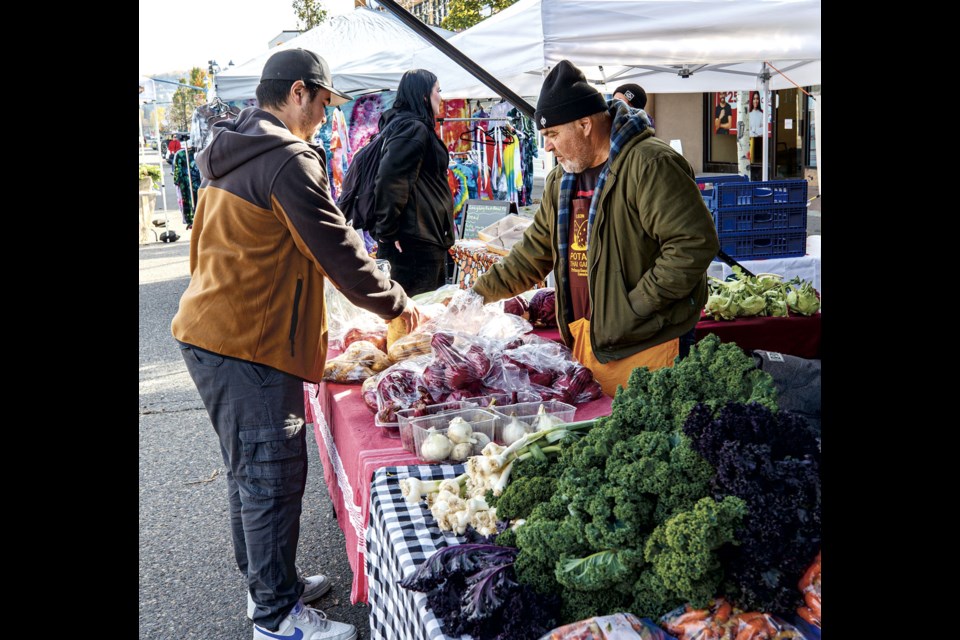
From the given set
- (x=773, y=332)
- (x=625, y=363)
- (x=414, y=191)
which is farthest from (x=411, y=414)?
(x=414, y=191)

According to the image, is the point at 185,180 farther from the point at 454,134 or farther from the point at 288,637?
the point at 288,637

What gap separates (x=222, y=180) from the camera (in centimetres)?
274

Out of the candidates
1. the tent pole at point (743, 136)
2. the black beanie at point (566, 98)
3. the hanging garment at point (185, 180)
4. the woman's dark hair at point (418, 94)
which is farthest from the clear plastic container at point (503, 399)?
the hanging garment at point (185, 180)

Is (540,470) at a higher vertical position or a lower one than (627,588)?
higher

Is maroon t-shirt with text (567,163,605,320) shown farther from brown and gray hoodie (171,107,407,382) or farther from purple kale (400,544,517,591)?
purple kale (400,544,517,591)

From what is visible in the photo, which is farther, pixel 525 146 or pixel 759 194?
pixel 525 146

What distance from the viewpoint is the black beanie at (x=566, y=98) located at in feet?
10.6

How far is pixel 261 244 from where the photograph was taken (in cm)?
271

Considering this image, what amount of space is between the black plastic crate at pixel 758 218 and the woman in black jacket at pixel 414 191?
1.97 m

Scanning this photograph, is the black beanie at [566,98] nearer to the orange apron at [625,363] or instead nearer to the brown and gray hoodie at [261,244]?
the orange apron at [625,363]

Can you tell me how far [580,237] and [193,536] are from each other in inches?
101
